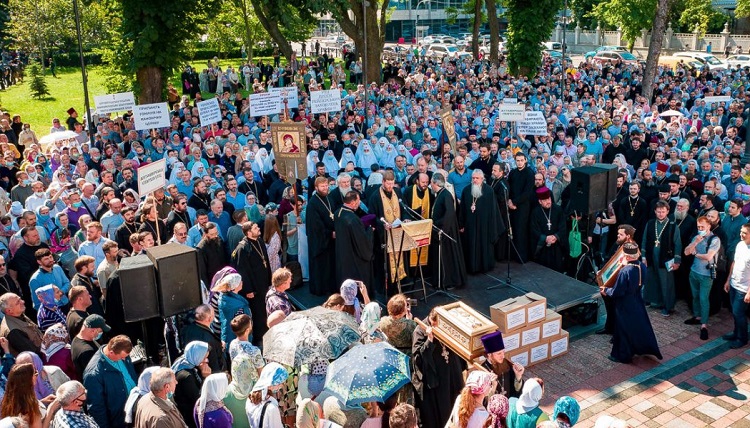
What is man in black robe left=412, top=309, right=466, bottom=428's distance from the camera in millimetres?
6840

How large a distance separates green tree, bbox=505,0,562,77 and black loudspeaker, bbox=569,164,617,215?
21.6 m

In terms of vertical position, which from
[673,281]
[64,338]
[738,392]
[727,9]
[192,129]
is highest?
[727,9]

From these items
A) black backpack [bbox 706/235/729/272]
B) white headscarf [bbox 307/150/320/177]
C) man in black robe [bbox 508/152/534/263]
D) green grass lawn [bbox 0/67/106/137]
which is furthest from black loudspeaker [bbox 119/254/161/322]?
green grass lawn [bbox 0/67/106/137]

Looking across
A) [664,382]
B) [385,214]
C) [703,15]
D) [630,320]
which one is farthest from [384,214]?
[703,15]

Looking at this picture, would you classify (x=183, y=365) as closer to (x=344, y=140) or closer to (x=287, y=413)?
(x=287, y=413)

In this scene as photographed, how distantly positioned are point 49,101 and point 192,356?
31.1 metres

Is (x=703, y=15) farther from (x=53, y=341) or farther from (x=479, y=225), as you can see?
(x=53, y=341)

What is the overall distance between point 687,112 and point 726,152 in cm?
754

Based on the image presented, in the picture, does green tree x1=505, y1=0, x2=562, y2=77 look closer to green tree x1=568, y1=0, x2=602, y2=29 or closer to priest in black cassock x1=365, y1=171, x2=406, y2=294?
priest in black cassock x1=365, y1=171, x2=406, y2=294

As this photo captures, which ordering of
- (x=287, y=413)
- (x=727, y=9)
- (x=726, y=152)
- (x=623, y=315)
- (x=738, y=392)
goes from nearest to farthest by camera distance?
(x=287, y=413)
(x=738, y=392)
(x=623, y=315)
(x=726, y=152)
(x=727, y=9)

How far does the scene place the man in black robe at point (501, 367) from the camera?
6.29 metres

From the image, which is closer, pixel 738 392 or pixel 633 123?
pixel 738 392

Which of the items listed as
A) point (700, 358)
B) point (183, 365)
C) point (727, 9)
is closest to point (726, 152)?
point (700, 358)

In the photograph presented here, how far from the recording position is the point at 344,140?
54.8ft
